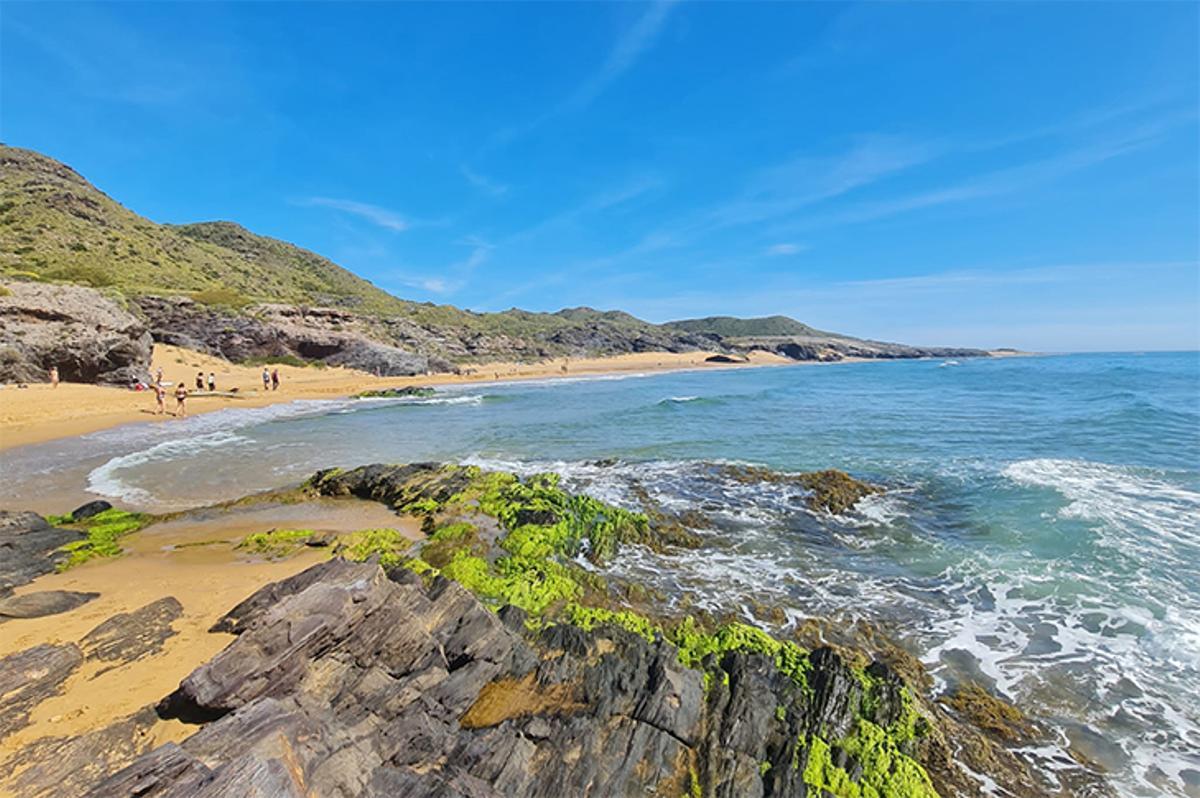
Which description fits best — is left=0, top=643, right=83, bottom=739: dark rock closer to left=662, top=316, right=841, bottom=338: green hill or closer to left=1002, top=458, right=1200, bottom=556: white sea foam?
left=1002, top=458, right=1200, bottom=556: white sea foam

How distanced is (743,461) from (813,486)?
3.55 metres

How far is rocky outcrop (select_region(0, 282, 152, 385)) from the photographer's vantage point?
24.5 m

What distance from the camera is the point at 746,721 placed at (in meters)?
4.95

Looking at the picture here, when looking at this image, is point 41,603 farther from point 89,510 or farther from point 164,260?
point 164,260

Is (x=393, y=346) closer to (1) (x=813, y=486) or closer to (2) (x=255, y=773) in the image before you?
(1) (x=813, y=486)

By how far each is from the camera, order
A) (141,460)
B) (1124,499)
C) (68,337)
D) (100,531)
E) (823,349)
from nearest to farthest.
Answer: (100,531)
(1124,499)
(141,460)
(68,337)
(823,349)

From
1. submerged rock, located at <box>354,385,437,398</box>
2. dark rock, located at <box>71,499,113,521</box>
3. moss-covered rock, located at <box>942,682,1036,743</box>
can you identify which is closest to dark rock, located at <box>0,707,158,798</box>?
moss-covered rock, located at <box>942,682,1036,743</box>

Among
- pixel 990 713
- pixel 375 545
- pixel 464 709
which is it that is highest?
pixel 464 709

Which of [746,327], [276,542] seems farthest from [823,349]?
[276,542]

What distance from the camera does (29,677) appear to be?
4746 mm

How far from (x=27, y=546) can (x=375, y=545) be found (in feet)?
18.0

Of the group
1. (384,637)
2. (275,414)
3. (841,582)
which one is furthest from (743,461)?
(275,414)

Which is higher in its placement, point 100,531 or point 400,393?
point 400,393

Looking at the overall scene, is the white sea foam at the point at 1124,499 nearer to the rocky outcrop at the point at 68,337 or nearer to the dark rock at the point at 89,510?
the dark rock at the point at 89,510
